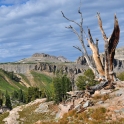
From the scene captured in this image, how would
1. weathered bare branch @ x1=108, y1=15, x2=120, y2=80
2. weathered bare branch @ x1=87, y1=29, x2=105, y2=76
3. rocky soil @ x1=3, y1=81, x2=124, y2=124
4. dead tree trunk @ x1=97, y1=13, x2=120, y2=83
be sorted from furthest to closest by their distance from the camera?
1. weathered bare branch @ x1=87, y1=29, x2=105, y2=76
2. dead tree trunk @ x1=97, y1=13, x2=120, y2=83
3. weathered bare branch @ x1=108, y1=15, x2=120, y2=80
4. rocky soil @ x1=3, y1=81, x2=124, y2=124

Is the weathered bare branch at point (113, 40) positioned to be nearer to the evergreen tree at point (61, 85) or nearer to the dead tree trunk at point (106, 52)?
the dead tree trunk at point (106, 52)

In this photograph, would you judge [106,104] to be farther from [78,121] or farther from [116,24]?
[116,24]

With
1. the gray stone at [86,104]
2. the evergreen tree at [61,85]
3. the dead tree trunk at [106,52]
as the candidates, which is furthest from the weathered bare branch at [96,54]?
the evergreen tree at [61,85]

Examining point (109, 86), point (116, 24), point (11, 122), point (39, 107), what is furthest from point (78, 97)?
point (39, 107)

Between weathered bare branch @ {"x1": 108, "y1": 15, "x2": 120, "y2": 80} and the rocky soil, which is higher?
weathered bare branch @ {"x1": 108, "y1": 15, "x2": 120, "y2": 80}

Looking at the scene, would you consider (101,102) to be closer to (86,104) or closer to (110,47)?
(86,104)

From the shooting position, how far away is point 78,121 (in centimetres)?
2298

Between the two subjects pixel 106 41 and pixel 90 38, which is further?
pixel 90 38

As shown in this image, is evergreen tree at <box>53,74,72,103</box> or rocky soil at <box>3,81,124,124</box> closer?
rocky soil at <box>3,81,124,124</box>

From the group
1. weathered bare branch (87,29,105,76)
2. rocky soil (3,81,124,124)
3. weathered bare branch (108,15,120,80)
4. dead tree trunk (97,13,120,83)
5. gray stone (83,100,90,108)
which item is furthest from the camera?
weathered bare branch (87,29,105,76)

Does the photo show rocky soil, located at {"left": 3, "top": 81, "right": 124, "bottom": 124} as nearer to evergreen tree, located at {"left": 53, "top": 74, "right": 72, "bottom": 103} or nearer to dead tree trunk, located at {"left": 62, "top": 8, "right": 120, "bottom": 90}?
dead tree trunk, located at {"left": 62, "top": 8, "right": 120, "bottom": 90}

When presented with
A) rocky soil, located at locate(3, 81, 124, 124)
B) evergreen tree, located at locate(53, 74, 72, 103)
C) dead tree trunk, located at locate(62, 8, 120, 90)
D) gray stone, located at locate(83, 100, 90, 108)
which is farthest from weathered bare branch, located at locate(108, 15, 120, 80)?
evergreen tree, located at locate(53, 74, 72, 103)

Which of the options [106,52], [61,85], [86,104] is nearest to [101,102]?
[86,104]

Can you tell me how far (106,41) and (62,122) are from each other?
12227mm
